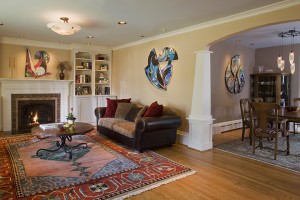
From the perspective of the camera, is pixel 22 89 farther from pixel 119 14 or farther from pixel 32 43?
pixel 119 14

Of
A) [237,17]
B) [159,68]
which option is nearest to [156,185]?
[237,17]

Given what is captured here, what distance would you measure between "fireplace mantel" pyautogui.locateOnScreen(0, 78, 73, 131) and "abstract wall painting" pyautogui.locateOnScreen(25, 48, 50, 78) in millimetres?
311

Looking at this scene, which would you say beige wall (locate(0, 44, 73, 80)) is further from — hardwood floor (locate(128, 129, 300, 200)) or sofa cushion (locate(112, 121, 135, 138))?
hardwood floor (locate(128, 129, 300, 200))

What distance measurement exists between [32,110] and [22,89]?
2.34ft

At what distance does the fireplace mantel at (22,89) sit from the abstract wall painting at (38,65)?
1.02 ft

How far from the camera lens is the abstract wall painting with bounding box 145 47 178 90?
5.21 meters

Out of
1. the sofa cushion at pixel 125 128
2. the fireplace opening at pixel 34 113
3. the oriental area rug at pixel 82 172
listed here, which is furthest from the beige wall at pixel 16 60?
the sofa cushion at pixel 125 128

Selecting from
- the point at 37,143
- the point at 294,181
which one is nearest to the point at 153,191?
the point at 294,181

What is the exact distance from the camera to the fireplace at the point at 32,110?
6164mm

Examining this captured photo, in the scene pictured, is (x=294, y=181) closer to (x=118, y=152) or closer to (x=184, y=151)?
(x=184, y=151)

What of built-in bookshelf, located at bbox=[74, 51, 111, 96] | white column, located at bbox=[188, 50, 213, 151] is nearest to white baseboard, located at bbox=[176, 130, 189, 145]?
white column, located at bbox=[188, 50, 213, 151]

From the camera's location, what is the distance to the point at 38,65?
655cm

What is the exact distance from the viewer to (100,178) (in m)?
3.06

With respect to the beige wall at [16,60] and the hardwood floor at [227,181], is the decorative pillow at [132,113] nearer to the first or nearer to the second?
the hardwood floor at [227,181]
